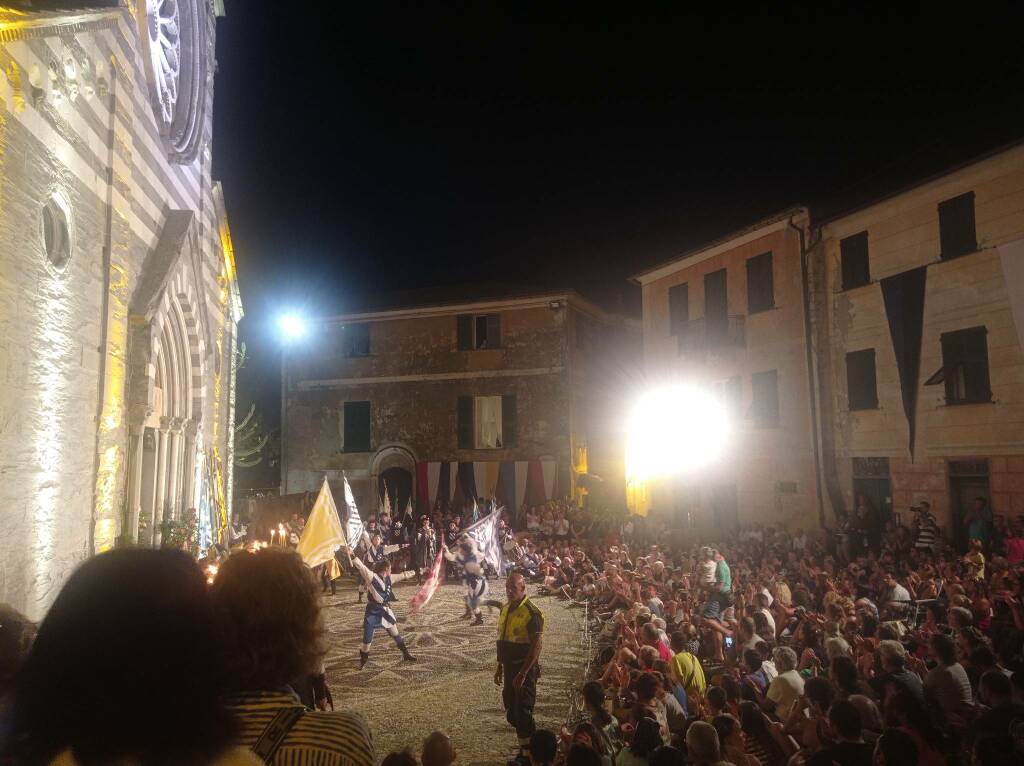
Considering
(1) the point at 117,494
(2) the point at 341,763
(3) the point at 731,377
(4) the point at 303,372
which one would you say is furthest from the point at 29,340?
(4) the point at 303,372

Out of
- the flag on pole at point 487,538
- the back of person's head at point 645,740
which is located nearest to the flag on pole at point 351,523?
the flag on pole at point 487,538

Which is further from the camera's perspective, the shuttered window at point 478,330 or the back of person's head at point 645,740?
the shuttered window at point 478,330

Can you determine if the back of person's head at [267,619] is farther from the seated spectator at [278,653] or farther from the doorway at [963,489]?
the doorway at [963,489]

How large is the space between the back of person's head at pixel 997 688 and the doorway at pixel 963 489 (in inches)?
514

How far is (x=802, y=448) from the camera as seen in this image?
2117cm

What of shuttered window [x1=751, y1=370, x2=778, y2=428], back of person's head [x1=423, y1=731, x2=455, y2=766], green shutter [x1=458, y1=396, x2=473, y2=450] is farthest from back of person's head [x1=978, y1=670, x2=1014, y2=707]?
green shutter [x1=458, y1=396, x2=473, y2=450]

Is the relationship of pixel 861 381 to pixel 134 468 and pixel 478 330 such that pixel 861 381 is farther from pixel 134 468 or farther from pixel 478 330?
pixel 134 468

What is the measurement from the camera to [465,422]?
3177cm

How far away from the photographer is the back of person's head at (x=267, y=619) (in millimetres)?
2449

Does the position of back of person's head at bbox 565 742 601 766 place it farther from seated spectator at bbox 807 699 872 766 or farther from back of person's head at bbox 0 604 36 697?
back of person's head at bbox 0 604 36 697

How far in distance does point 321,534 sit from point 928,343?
1465 centimetres

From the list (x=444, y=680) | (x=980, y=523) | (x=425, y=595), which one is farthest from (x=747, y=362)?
(x=444, y=680)

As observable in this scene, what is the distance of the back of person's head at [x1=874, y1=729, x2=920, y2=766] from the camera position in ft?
13.5

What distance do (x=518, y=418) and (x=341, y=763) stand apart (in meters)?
29.0
